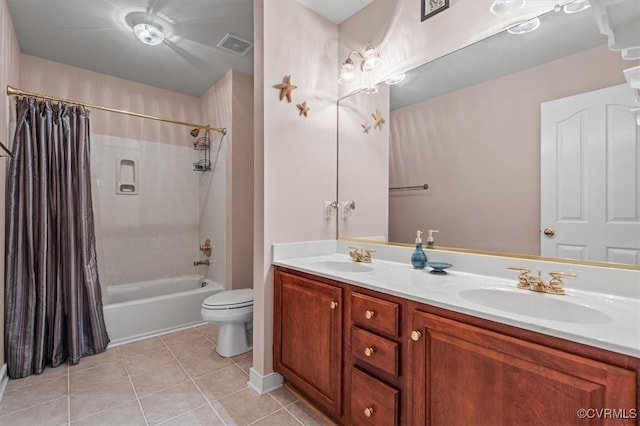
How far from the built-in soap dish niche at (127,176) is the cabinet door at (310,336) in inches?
89.6

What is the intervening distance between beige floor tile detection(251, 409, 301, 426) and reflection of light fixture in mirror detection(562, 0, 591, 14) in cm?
229

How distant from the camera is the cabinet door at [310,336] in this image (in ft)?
4.87

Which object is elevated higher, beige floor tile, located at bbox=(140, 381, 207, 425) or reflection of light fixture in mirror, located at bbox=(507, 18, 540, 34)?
reflection of light fixture in mirror, located at bbox=(507, 18, 540, 34)

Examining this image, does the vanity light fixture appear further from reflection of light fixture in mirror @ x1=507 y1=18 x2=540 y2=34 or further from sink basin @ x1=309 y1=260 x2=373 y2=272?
sink basin @ x1=309 y1=260 x2=373 y2=272

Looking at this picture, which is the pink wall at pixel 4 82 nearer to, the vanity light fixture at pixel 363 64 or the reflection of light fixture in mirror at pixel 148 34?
the reflection of light fixture in mirror at pixel 148 34

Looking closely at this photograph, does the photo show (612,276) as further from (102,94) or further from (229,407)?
(102,94)

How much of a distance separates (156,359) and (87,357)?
1.81 feet

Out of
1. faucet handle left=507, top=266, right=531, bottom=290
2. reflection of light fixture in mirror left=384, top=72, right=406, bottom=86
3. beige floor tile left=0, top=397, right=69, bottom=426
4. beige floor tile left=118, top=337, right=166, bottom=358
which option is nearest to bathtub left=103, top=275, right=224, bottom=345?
beige floor tile left=118, top=337, right=166, bottom=358

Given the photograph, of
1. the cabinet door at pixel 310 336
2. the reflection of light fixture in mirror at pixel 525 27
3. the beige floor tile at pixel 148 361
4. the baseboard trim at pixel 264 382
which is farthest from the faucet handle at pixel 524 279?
the beige floor tile at pixel 148 361

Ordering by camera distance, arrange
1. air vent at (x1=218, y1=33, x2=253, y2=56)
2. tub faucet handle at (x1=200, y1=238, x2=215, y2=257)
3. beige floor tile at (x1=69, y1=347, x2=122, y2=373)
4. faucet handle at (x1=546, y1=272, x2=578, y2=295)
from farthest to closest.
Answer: tub faucet handle at (x1=200, y1=238, x2=215, y2=257), air vent at (x1=218, y1=33, x2=253, y2=56), beige floor tile at (x1=69, y1=347, x2=122, y2=373), faucet handle at (x1=546, y1=272, x2=578, y2=295)

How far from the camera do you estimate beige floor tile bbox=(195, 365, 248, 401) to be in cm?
184

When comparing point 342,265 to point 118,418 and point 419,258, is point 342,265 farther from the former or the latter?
point 118,418

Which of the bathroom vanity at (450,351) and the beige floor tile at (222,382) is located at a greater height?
the bathroom vanity at (450,351)

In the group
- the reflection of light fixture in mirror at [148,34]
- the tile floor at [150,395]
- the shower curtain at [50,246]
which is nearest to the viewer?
the tile floor at [150,395]
